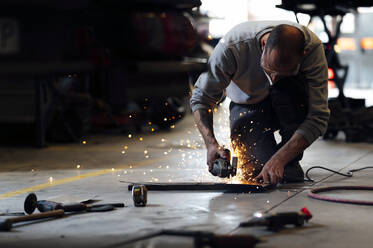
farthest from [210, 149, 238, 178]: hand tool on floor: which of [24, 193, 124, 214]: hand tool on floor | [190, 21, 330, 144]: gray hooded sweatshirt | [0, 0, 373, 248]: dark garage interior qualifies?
[24, 193, 124, 214]: hand tool on floor

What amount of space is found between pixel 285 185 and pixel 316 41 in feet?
2.93

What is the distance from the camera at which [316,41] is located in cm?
357

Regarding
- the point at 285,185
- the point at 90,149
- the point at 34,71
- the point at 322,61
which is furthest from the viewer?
the point at 90,149

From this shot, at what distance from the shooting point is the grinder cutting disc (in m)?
2.92

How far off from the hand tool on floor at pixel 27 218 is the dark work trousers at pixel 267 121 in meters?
1.55

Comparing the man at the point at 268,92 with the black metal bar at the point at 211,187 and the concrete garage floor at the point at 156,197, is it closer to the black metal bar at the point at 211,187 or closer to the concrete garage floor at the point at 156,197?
the black metal bar at the point at 211,187

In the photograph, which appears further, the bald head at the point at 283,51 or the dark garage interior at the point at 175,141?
the bald head at the point at 283,51

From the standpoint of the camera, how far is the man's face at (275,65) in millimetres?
3268

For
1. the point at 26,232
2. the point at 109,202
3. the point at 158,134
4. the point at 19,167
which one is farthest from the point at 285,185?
the point at 158,134

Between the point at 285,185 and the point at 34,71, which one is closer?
the point at 34,71

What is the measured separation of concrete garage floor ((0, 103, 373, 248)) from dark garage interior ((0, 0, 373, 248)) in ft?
0.04

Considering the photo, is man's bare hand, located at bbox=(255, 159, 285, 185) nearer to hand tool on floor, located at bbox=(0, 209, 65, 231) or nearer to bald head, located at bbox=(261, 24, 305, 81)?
bald head, located at bbox=(261, 24, 305, 81)

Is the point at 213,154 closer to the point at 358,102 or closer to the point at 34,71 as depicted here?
the point at 34,71

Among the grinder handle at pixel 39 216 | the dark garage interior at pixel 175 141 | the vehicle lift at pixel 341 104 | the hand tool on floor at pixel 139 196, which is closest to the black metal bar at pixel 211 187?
the dark garage interior at pixel 175 141
